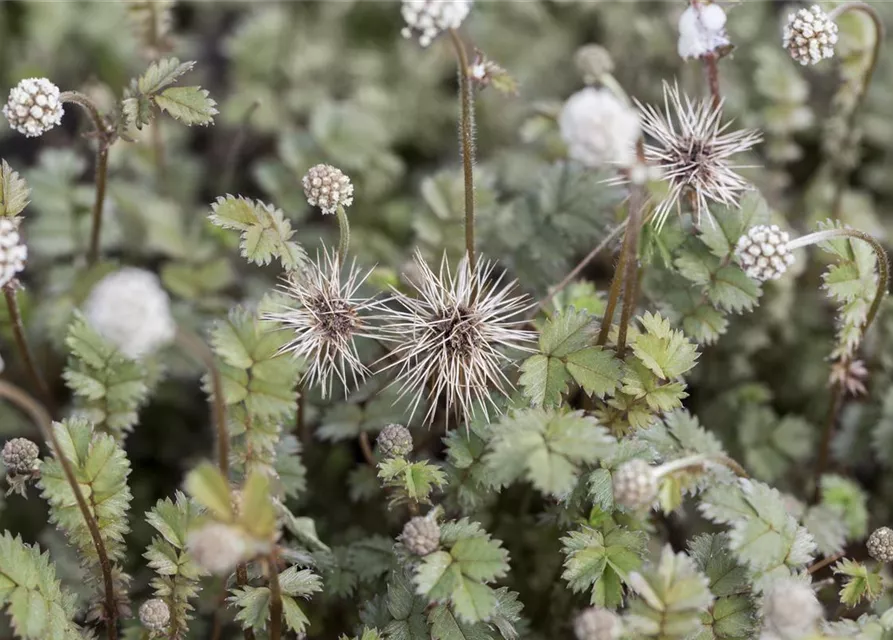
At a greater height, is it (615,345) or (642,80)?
(642,80)

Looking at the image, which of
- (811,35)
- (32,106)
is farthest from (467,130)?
(32,106)

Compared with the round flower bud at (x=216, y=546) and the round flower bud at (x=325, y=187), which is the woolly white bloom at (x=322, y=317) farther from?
the round flower bud at (x=216, y=546)

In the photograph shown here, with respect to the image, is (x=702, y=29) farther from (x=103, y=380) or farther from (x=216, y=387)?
(x=103, y=380)

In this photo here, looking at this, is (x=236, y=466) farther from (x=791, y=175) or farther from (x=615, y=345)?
(x=791, y=175)

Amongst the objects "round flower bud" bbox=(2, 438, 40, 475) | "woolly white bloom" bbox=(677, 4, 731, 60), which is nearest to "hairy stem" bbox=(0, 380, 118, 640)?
"round flower bud" bbox=(2, 438, 40, 475)

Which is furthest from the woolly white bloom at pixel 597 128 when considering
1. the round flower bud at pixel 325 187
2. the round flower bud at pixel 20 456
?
the round flower bud at pixel 20 456

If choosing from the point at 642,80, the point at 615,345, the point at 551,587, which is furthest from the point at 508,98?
Result: the point at 551,587
